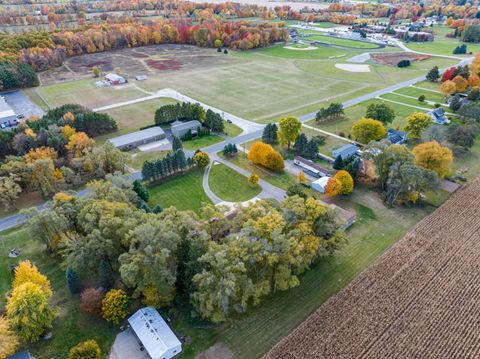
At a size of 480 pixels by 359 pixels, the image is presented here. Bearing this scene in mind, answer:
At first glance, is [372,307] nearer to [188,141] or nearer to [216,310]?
[216,310]

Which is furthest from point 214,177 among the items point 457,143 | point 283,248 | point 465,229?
point 457,143

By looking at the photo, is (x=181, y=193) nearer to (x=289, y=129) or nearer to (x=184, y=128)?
(x=184, y=128)

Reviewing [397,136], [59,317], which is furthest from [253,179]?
[397,136]

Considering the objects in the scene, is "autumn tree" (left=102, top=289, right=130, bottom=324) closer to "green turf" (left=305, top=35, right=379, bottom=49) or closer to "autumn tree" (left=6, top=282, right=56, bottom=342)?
"autumn tree" (left=6, top=282, right=56, bottom=342)

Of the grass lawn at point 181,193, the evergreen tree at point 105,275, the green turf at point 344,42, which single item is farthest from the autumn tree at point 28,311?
Answer: the green turf at point 344,42

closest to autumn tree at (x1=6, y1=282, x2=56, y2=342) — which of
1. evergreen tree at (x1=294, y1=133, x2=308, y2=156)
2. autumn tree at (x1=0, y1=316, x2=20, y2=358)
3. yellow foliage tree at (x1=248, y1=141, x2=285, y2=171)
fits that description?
autumn tree at (x1=0, y1=316, x2=20, y2=358)
